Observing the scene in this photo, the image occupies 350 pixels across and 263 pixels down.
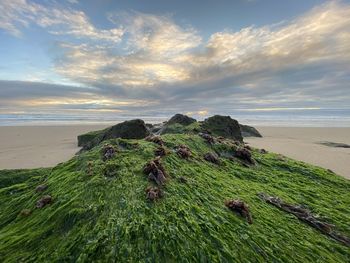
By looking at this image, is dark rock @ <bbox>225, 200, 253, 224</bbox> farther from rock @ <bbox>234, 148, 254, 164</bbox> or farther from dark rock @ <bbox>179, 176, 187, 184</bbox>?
rock @ <bbox>234, 148, 254, 164</bbox>

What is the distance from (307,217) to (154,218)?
8.40 feet

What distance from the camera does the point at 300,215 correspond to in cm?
434

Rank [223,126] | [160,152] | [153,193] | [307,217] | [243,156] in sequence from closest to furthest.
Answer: [153,193]
[307,217]
[160,152]
[243,156]
[223,126]

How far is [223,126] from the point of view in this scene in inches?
469

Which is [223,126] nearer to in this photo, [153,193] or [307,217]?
[307,217]

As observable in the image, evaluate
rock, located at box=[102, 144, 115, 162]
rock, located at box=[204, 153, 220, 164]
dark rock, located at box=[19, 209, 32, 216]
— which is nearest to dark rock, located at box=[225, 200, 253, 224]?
rock, located at box=[204, 153, 220, 164]

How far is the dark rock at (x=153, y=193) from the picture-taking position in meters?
3.78

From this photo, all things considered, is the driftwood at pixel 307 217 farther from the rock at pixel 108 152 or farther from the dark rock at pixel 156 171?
the rock at pixel 108 152

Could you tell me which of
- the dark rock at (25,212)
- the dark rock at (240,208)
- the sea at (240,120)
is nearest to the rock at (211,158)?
the dark rock at (240,208)

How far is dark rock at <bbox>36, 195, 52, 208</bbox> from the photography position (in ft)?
13.3

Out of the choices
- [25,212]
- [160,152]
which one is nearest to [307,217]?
[160,152]

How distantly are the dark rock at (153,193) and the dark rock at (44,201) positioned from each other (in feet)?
5.06

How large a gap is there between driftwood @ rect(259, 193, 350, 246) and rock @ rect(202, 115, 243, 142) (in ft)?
22.1

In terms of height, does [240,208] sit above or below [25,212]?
above
